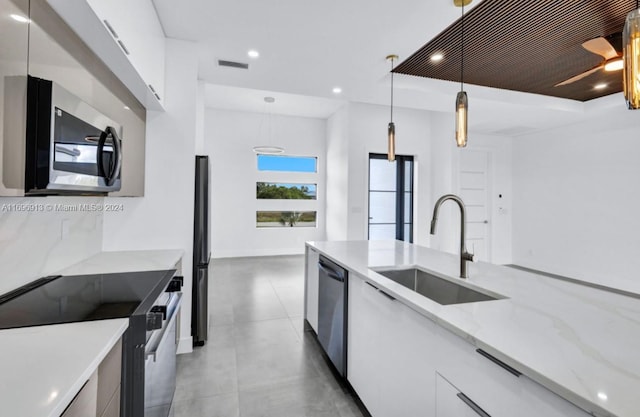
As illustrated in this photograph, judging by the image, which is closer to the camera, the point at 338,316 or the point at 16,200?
the point at 16,200

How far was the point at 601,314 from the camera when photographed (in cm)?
114

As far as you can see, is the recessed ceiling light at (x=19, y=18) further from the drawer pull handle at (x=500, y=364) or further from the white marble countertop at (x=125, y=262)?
the drawer pull handle at (x=500, y=364)

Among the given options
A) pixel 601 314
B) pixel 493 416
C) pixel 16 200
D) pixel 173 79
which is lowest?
pixel 493 416

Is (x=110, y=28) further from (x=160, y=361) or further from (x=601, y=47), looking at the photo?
(x=601, y=47)

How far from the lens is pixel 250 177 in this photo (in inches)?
276

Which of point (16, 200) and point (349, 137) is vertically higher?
point (349, 137)

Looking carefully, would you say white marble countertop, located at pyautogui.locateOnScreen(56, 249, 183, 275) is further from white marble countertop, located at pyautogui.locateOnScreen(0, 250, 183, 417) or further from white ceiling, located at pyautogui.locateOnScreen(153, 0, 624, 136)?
white ceiling, located at pyautogui.locateOnScreen(153, 0, 624, 136)

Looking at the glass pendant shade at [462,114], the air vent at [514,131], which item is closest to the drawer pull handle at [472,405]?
the glass pendant shade at [462,114]

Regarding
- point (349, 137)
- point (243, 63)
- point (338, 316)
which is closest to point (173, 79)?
point (243, 63)

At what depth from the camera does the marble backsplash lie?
4.38 ft

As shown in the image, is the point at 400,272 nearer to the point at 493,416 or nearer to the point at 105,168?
the point at 493,416

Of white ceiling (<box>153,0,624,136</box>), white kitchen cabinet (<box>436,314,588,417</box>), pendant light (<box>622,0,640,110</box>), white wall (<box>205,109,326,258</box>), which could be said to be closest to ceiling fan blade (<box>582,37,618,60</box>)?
white ceiling (<box>153,0,624,136</box>)

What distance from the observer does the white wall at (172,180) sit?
2.58m

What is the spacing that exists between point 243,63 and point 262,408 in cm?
322
